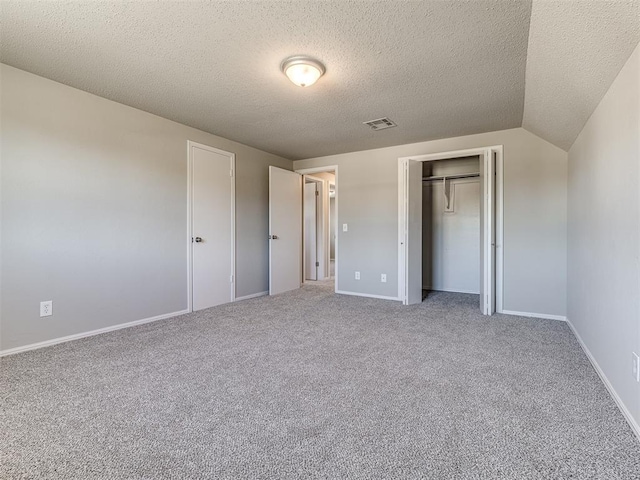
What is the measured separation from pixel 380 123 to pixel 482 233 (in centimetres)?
190

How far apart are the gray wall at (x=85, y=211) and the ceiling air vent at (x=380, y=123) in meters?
2.19

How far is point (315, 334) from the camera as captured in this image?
310 cm

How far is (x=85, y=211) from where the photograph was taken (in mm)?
2955

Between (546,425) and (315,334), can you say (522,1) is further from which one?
(315,334)

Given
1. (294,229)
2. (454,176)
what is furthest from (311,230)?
(454,176)

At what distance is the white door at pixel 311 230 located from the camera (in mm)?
6621

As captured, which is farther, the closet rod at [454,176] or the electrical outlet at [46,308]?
the closet rod at [454,176]

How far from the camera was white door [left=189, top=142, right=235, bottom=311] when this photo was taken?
397 cm

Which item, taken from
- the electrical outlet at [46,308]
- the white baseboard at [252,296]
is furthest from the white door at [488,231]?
the electrical outlet at [46,308]

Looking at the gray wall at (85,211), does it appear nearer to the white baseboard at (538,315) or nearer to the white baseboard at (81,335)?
the white baseboard at (81,335)

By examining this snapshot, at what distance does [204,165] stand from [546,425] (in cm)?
416

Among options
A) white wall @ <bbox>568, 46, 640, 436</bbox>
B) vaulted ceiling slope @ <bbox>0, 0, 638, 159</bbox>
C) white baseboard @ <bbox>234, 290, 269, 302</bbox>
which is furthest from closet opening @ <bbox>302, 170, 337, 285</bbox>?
white wall @ <bbox>568, 46, 640, 436</bbox>

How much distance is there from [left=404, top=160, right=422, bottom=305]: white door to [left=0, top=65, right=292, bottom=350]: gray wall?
9.45 ft

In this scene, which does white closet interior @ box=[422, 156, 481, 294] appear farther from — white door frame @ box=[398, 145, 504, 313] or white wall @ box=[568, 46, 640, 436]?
white wall @ box=[568, 46, 640, 436]
